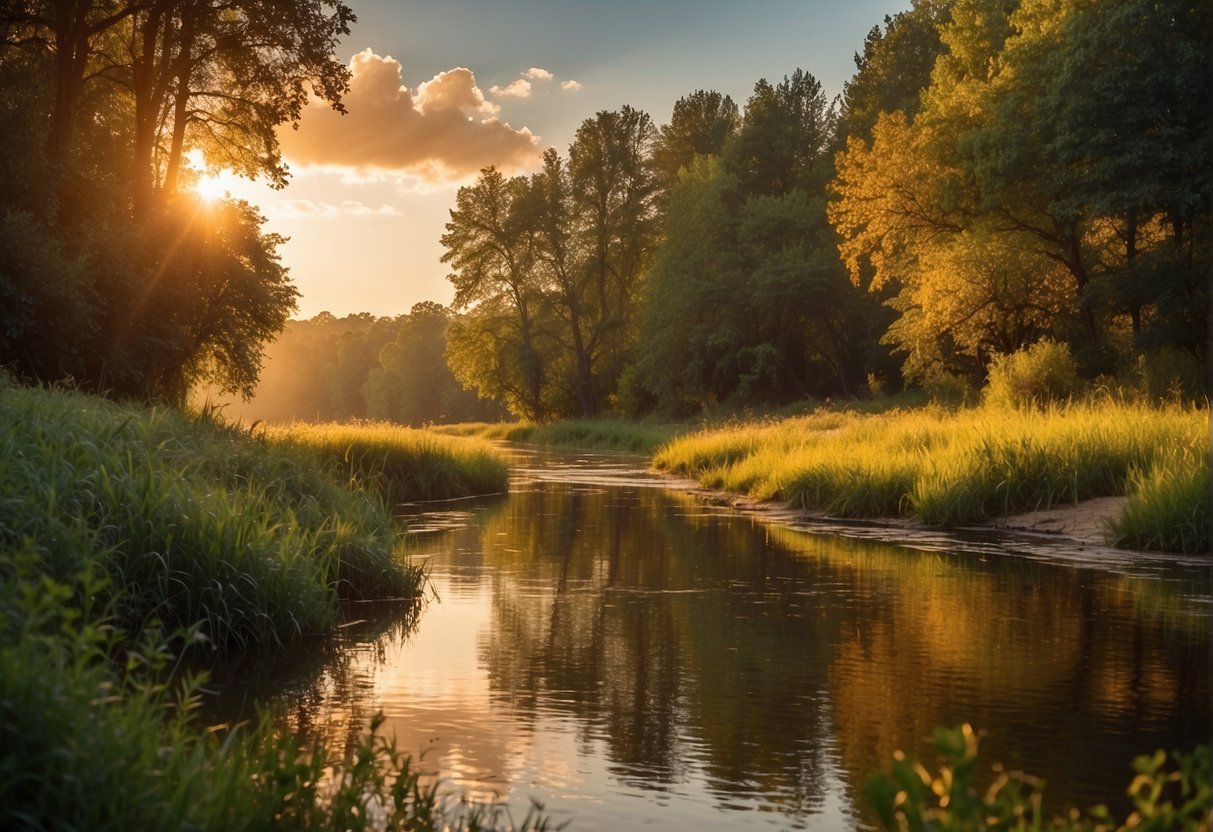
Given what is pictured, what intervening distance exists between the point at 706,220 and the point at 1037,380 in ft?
90.9

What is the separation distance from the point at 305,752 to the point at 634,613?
476cm

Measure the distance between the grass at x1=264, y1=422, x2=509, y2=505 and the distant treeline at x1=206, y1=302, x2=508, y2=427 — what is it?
6358cm

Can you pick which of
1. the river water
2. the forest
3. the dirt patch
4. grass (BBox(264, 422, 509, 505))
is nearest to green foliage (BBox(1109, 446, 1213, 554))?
the dirt patch

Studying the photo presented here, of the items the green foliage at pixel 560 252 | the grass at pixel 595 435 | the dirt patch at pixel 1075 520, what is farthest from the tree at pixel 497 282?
the dirt patch at pixel 1075 520

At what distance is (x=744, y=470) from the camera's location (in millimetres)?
24125

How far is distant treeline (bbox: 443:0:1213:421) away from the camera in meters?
28.8

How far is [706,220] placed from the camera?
180 feet

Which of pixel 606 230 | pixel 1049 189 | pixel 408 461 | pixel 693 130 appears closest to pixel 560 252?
pixel 606 230

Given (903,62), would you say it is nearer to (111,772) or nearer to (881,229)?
(881,229)

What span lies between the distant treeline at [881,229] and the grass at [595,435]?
213 inches

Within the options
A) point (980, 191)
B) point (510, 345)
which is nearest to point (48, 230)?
point (980, 191)

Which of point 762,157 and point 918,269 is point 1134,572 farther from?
point 762,157

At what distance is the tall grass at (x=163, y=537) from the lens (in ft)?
25.2

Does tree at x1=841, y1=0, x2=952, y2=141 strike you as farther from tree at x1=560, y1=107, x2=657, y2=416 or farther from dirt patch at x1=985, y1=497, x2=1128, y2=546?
dirt patch at x1=985, y1=497, x2=1128, y2=546
